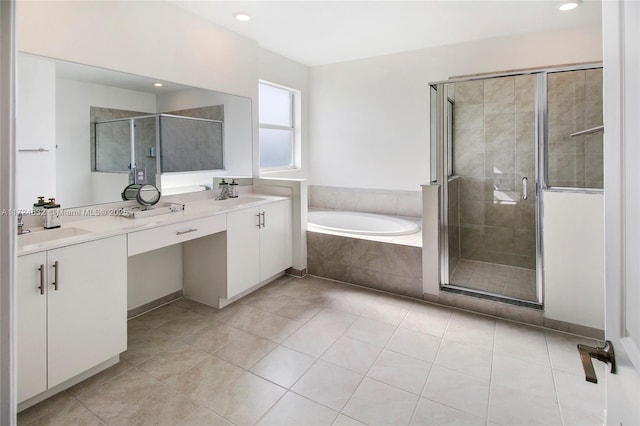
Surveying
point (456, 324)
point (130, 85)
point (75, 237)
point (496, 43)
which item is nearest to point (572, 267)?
point (456, 324)

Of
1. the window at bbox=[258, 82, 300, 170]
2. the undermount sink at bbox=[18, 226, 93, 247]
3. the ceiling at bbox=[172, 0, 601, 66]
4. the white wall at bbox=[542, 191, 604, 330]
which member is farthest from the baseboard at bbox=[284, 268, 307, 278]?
the ceiling at bbox=[172, 0, 601, 66]

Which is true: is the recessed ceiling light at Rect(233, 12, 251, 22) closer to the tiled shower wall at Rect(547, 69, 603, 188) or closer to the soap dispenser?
the soap dispenser

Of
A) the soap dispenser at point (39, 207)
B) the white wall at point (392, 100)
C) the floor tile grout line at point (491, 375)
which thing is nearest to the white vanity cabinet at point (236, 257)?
the soap dispenser at point (39, 207)

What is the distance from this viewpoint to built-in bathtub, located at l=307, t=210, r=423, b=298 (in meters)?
3.17

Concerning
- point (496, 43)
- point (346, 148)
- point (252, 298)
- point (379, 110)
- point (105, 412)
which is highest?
point (496, 43)

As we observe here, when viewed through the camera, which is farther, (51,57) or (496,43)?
(496,43)

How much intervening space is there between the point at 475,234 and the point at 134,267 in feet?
10.0

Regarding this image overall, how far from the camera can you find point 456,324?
269 cm

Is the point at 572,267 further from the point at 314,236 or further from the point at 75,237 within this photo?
the point at 75,237

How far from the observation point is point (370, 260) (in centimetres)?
335

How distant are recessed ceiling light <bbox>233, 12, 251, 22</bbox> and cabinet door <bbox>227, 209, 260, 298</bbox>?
167cm

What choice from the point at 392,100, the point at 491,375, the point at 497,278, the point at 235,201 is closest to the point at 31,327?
the point at 235,201

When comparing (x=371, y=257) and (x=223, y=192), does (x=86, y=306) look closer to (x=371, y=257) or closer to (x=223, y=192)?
(x=223, y=192)

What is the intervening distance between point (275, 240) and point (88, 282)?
5.61 feet
